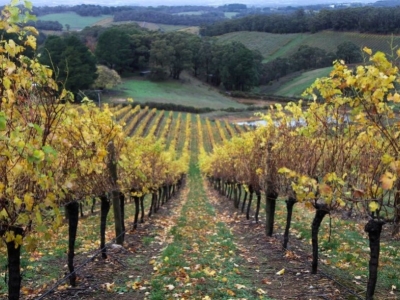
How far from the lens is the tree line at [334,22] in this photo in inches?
5694

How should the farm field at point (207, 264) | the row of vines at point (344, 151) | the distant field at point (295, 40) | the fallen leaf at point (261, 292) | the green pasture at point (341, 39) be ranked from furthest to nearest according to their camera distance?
the distant field at point (295, 40)
the green pasture at point (341, 39)
the farm field at point (207, 264)
the fallen leaf at point (261, 292)
the row of vines at point (344, 151)

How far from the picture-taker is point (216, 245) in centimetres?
1462

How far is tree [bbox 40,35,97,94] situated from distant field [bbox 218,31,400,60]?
86.5 meters

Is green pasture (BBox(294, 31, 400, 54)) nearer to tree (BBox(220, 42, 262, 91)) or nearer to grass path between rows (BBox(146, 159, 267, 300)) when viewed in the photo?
tree (BBox(220, 42, 262, 91))

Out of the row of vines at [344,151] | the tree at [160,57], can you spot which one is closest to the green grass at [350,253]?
the row of vines at [344,151]

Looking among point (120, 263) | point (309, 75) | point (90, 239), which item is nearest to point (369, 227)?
point (120, 263)

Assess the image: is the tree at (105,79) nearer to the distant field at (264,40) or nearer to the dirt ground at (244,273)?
the dirt ground at (244,273)

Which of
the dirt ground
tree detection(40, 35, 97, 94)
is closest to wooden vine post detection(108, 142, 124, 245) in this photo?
the dirt ground

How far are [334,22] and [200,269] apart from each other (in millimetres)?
165145

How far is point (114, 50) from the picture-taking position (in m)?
114

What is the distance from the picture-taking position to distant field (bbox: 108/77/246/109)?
3844 inches

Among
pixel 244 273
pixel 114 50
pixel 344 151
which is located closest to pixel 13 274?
pixel 244 273

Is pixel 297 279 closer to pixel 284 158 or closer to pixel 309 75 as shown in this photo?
pixel 284 158

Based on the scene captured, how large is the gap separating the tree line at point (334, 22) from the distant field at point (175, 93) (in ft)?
189
